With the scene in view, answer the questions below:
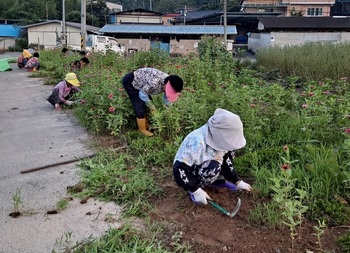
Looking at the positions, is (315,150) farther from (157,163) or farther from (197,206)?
(157,163)

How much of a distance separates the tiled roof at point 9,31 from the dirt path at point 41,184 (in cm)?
4073

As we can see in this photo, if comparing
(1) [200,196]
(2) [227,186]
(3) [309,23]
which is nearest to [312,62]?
(2) [227,186]

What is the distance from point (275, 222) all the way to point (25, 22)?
164 feet

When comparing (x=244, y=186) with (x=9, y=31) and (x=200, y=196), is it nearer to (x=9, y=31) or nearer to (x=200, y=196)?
(x=200, y=196)

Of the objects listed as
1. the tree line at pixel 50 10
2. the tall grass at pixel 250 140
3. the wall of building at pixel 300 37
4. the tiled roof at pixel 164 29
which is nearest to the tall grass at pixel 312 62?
the tall grass at pixel 250 140

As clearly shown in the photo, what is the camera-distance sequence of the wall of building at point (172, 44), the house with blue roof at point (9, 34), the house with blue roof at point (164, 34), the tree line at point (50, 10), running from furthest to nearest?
1. the tree line at point (50, 10)
2. the house with blue roof at point (9, 34)
3. the wall of building at point (172, 44)
4. the house with blue roof at point (164, 34)

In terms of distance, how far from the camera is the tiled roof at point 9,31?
143 feet

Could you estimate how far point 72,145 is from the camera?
5.10 meters

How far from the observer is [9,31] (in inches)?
1725

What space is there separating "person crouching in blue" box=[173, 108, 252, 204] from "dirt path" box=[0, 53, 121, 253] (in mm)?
654

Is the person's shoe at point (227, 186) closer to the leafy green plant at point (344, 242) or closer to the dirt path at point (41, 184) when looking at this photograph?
the dirt path at point (41, 184)

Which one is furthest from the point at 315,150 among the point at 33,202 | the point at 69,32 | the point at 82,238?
the point at 69,32

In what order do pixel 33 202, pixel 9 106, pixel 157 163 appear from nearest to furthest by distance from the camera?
1. pixel 33 202
2. pixel 157 163
3. pixel 9 106

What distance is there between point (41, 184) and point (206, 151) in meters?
1.83
